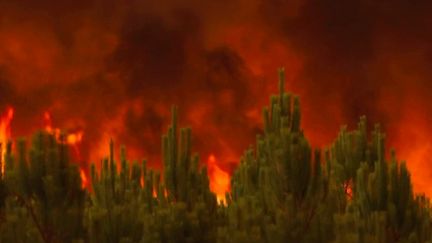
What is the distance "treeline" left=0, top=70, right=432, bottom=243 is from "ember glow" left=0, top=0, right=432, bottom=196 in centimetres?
647

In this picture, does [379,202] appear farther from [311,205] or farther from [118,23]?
[118,23]

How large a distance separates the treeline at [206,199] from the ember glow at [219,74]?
6.47 metres

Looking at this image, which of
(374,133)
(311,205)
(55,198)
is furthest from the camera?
(374,133)

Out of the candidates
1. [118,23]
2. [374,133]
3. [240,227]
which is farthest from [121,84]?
[240,227]

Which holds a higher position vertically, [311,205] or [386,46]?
[386,46]

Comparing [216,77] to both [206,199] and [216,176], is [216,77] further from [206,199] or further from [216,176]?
[206,199]

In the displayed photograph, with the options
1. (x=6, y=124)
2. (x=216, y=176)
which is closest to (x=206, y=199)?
(x=216, y=176)

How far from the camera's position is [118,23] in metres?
13.7

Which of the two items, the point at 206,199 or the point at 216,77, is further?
the point at 216,77

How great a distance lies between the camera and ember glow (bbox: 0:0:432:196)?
44.4 ft

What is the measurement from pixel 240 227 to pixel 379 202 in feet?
3.85

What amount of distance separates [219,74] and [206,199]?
23.5ft


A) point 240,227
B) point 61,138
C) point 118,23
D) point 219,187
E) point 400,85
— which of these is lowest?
point 240,227

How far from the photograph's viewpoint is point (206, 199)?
6.88 metres
